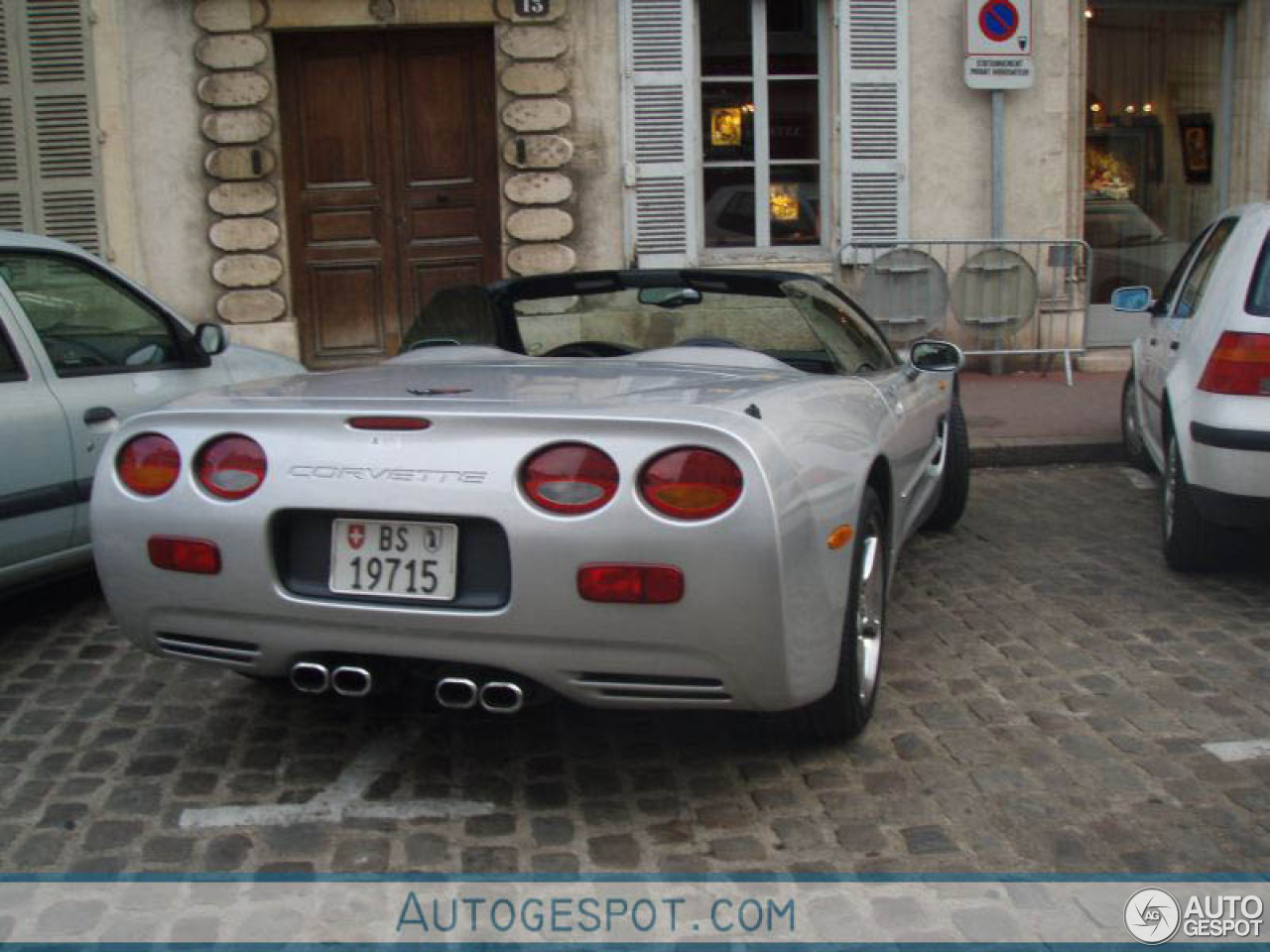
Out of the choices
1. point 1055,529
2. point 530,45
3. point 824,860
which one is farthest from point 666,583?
point 530,45

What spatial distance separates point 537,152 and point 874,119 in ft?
8.72

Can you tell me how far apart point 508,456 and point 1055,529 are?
13.2 feet

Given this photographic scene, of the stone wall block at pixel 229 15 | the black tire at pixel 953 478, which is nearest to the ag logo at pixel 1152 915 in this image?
the black tire at pixel 953 478

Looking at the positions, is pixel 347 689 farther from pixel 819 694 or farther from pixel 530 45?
pixel 530 45

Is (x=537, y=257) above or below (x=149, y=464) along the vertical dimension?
above

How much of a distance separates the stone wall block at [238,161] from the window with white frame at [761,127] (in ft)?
8.95

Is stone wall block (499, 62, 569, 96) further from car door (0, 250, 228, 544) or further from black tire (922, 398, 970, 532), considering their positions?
car door (0, 250, 228, 544)

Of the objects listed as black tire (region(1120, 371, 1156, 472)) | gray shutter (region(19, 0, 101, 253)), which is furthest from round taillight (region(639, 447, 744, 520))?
gray shutter (region(19, 0, 101, 253))

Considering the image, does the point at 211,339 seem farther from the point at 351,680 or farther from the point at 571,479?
the point at 571,479

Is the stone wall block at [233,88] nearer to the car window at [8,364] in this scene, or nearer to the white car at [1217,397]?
Result: the car window at [8,364]

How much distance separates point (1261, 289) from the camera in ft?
17.0

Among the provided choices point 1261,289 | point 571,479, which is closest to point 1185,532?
point 1261,289

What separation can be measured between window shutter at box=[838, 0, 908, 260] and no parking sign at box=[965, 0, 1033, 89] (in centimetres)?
51

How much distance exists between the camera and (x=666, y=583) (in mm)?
3145
